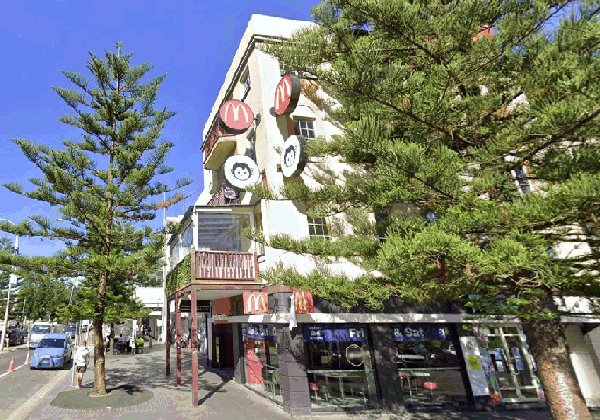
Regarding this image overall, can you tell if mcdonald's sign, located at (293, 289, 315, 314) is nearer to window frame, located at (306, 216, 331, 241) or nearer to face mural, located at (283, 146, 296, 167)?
window frame, located at (306, 216, 331, 241)

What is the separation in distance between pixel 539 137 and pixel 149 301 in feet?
144

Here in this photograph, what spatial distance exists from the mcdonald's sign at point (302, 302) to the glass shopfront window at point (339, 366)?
1257mm

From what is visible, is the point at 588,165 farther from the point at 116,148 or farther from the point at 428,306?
the point at 116,148

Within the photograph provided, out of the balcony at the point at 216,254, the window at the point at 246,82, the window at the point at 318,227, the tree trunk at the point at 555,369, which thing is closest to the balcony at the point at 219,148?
the window at the point at 246,82

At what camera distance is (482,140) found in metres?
7.77

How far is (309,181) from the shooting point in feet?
43.7

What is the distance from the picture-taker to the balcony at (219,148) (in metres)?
16.6

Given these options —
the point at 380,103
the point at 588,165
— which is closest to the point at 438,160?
the point at 380,103

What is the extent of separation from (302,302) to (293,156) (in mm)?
4526

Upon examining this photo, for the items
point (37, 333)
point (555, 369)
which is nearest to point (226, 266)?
point (555, 369)

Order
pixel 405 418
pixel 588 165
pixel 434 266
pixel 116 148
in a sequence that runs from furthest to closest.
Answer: pixel 116 148 < pixel 405 418 < pixel 434 266 < pixel 588 165

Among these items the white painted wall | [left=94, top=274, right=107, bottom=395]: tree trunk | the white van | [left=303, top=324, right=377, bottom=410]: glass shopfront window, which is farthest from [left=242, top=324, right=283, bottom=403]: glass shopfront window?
the white van

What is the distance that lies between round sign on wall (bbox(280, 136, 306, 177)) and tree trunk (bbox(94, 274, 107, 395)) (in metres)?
7.38

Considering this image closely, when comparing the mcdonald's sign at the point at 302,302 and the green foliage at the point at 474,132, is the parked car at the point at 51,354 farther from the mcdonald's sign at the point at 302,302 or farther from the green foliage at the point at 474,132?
the green foliage at the point at 474,132
